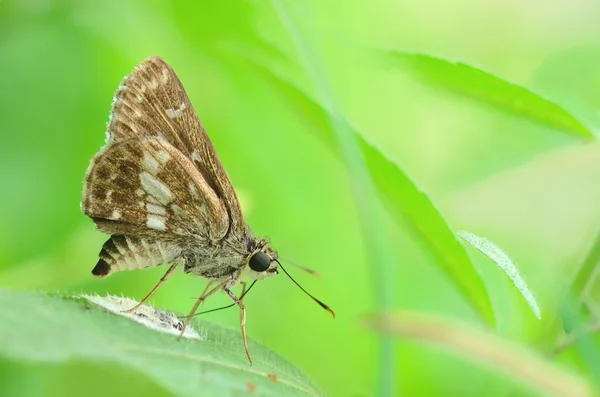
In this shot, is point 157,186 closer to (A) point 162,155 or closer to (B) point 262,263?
(A) point 162,155

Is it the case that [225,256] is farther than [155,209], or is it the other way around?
[225,256]

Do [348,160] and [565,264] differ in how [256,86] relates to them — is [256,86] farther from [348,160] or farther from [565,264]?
[348,160]

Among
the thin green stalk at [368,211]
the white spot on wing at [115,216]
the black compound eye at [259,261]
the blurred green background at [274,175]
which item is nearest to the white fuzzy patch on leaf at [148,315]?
the white spot on wing at [115,216]

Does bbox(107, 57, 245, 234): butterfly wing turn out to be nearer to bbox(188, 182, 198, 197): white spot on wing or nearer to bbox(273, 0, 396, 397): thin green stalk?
bbox(188, 182, 198, 197): white spot on wing

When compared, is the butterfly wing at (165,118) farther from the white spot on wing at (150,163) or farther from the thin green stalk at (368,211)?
the thin green stalk at (368,211)

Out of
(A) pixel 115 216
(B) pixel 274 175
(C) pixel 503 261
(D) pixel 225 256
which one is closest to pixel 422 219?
(C) pixel 503 261
